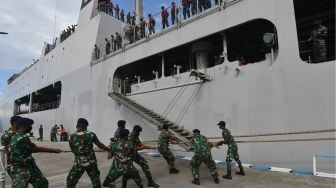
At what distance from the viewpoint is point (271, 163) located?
6.71 metres

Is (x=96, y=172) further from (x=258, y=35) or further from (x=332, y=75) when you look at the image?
(x=258, y=35)

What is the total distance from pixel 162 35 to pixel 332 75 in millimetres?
5972

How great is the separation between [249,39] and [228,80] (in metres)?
2.80

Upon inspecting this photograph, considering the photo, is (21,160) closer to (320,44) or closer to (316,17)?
(320,44)

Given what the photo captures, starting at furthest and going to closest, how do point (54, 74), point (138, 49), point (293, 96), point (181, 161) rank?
point (54, 74)
point (138, 49)
point (181, 161)
point (293, 96)

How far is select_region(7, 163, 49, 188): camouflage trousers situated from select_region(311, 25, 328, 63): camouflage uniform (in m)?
6.24

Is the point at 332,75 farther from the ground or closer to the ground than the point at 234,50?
closer to the ground

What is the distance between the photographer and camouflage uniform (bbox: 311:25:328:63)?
21.0 ft

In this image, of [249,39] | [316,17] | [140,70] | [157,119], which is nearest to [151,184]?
[157,119]

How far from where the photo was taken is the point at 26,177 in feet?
11.8

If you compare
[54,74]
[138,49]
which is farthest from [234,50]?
[54,74]

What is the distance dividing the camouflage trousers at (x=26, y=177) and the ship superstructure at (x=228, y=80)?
15.8ft

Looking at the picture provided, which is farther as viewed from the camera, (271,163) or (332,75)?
(271,163)

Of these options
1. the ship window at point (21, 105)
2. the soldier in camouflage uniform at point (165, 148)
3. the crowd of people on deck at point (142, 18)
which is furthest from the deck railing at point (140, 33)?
Result: the ship window at point (21, 105)
